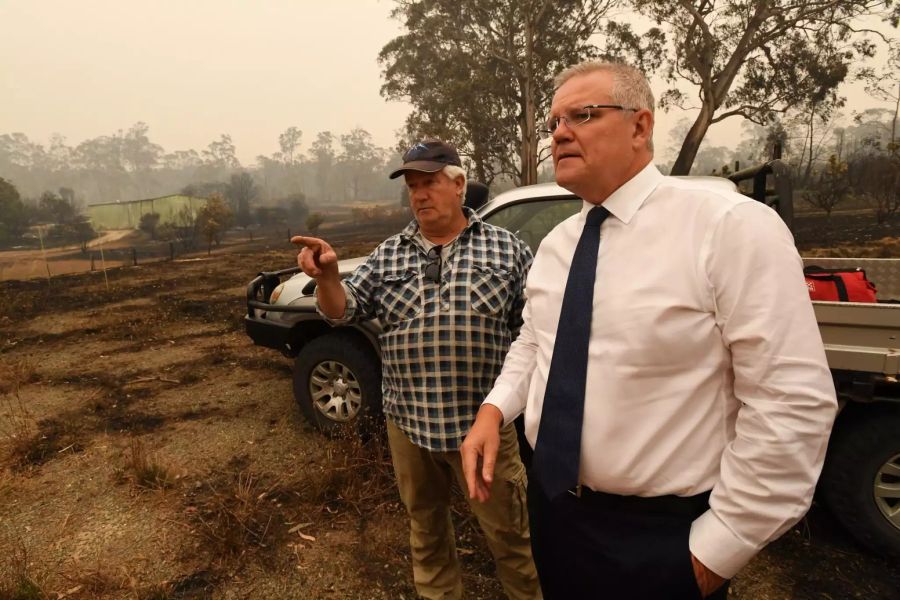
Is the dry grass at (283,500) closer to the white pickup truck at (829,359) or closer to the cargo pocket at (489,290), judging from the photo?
the white pickup truck at (829,359)

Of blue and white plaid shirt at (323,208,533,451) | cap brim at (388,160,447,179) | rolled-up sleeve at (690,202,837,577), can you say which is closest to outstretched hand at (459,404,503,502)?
rolled-up sleeve at (690,202,837,577)

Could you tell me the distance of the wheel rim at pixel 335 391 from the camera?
3.71 metres

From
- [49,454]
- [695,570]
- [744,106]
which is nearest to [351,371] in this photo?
[49,454]

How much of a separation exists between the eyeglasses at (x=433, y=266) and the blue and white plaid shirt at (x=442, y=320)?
2 centimetres

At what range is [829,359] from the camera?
7.36ft

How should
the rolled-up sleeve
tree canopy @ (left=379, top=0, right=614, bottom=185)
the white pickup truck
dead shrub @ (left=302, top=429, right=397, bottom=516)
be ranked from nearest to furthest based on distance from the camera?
the rolled-up sleeve → the white pickup truck → dead shrub @ (left=302, top=429, right=397, bottom=516) → tree canopy @ (left=379, top=0, right=614, bottom=185)

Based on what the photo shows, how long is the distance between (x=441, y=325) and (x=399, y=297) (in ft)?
0.71

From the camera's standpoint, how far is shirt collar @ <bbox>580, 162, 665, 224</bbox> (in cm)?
116

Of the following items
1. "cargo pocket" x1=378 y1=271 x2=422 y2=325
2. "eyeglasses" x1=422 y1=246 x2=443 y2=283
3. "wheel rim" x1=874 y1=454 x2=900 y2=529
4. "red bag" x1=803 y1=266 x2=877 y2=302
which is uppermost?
"eyeglasses" x1=422 y1=246 x2=443 y2=283

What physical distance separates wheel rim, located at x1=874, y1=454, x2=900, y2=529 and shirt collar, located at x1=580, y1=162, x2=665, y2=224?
216 centimetres

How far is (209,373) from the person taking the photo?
582 centimetres

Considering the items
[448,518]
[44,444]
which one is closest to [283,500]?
[448,518]

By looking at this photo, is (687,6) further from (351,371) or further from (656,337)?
(656,337)

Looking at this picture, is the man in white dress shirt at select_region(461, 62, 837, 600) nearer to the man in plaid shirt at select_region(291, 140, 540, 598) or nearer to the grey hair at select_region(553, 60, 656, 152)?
the grey hair at select_region(553, 60, 656, 152)
